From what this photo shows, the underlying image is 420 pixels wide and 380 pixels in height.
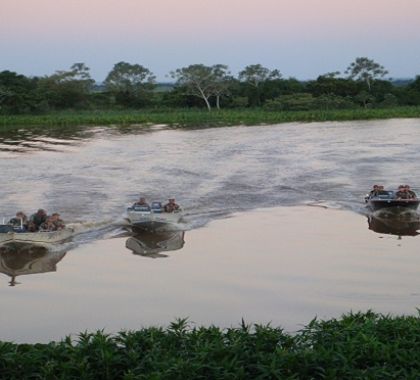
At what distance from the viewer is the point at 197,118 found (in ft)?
219

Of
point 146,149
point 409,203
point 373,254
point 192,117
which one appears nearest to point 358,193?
point 409,203

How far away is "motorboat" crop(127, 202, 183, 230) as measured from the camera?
2038 centimetres

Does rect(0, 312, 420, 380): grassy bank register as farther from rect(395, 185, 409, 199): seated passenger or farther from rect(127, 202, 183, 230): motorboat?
rect(395, 185, 409, 199): seated passenger

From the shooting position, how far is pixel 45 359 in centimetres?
857

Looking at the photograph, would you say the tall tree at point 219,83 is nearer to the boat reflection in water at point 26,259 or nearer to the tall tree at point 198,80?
the tall tree at point 198,80

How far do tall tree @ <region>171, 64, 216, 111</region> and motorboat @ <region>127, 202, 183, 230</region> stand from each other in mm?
57080

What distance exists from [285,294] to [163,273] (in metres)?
3.12

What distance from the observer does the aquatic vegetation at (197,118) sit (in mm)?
63250

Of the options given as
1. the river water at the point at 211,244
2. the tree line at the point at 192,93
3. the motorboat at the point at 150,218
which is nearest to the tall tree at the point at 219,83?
the tree line at the point at 192,93

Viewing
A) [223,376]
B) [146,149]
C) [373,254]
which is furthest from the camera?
[146,149]

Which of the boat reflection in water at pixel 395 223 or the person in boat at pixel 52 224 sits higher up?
the person in boat at pixel 52 224

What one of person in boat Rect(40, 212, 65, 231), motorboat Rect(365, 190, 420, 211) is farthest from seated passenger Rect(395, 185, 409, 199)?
person in boat Rect(40, 212, 65, 231)

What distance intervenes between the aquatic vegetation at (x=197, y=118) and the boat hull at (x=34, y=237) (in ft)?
146

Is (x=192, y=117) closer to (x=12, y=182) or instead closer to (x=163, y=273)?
(x=12, y=182)
